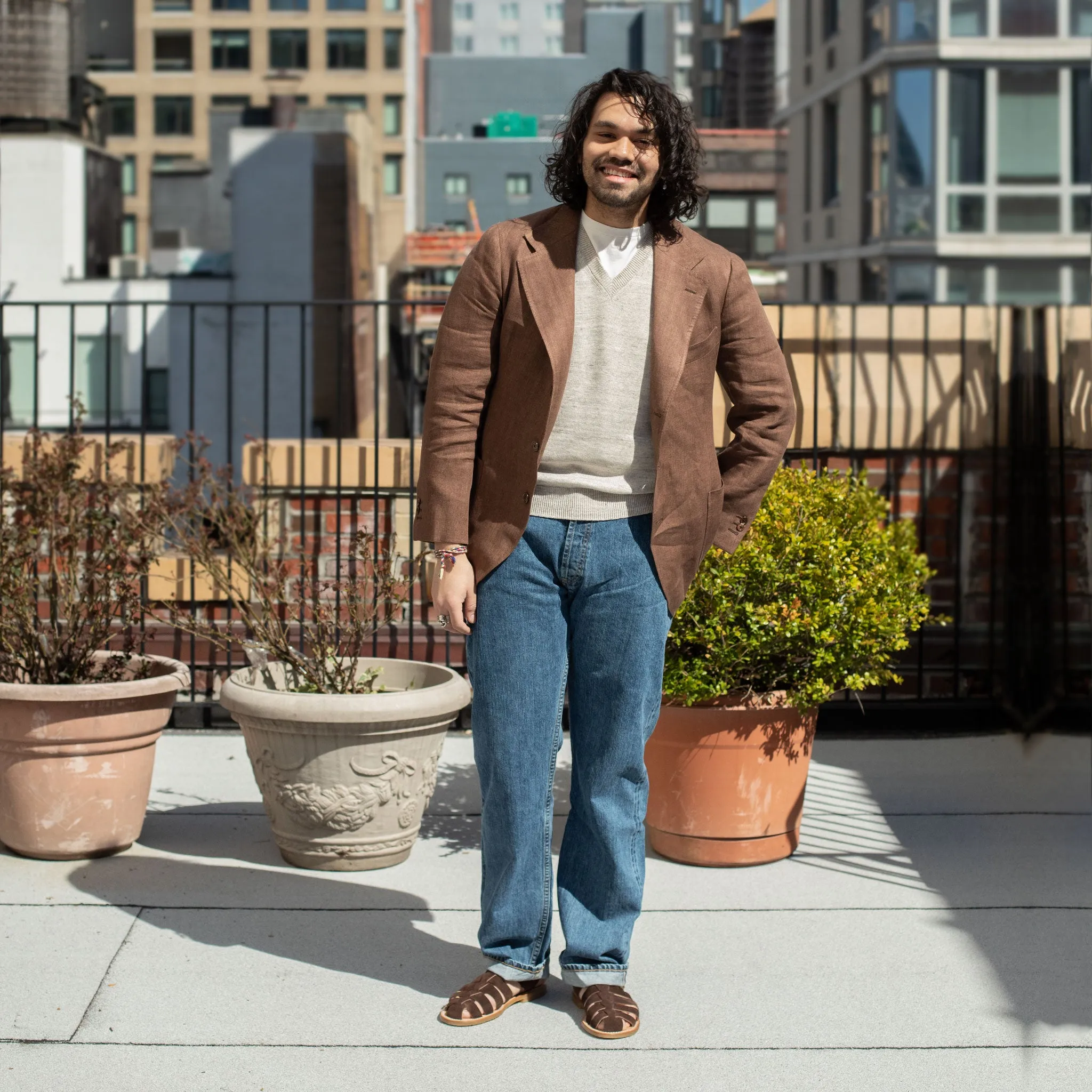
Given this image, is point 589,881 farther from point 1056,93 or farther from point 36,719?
point 1056,93

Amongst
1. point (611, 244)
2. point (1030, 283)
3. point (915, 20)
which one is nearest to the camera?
point (611, 244)

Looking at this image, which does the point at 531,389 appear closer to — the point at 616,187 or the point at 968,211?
the point at 616,187

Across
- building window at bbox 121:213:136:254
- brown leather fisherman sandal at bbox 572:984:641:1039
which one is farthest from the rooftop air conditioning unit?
brown leather fisherman sandal at bbox 572:984:641:1039

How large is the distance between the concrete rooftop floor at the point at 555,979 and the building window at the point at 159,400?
1418 inches

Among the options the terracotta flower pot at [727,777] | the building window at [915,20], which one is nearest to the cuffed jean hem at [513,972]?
the terracotta flower pot at [727,777]

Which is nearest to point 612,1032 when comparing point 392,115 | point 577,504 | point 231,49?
point 577,504

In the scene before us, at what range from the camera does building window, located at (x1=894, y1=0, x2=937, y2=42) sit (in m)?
31.0

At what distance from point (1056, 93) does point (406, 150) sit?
51.4 metres

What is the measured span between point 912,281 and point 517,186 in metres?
28.9

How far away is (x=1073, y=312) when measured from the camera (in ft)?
21.4

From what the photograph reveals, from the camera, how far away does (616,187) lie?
3312mm

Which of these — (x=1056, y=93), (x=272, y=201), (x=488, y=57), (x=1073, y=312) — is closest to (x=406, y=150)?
(x=488, y=57)

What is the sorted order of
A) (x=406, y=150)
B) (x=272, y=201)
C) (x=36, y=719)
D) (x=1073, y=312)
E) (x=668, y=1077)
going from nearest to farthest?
(x=668, y=1077), (x=36, y=719), (x=1073, y=312), (x=272, y=201), (x=406, y=150)

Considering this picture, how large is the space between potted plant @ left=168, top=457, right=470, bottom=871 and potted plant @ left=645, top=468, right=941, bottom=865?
0.67m
